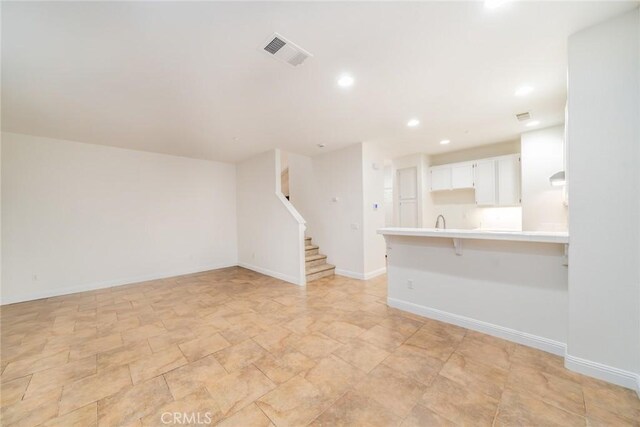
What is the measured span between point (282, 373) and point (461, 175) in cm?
564

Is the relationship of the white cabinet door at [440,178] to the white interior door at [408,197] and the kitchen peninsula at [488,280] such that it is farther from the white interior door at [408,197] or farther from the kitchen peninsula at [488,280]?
the kitchen peninsula at [488,280]

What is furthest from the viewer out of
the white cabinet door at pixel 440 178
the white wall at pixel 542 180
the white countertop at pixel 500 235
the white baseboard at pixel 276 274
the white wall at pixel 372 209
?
the white cabinet door at pixel 440 178

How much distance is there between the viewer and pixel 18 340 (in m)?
2.70

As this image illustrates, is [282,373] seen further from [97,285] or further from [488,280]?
[97,285]

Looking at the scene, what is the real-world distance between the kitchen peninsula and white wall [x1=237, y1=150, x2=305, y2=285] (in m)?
2.10

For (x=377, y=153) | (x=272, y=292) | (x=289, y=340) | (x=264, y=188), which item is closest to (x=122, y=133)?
(x=264, y=188)

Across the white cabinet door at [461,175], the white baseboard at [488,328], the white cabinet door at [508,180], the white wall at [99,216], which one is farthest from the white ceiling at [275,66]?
the white baseboard at [488,328]

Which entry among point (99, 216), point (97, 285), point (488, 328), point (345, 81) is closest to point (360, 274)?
point (488, 328)

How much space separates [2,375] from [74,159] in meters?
3.93

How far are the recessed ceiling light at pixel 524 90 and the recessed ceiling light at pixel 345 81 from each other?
83.5 inches

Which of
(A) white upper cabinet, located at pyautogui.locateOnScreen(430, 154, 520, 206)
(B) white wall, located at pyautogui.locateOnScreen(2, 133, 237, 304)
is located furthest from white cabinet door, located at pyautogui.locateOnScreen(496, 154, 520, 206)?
(B) white wall, located at pyautogui.locateOnScreen(2, 133, 237, 304)

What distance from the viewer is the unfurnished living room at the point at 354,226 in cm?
172

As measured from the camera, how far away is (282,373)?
2.04 m
